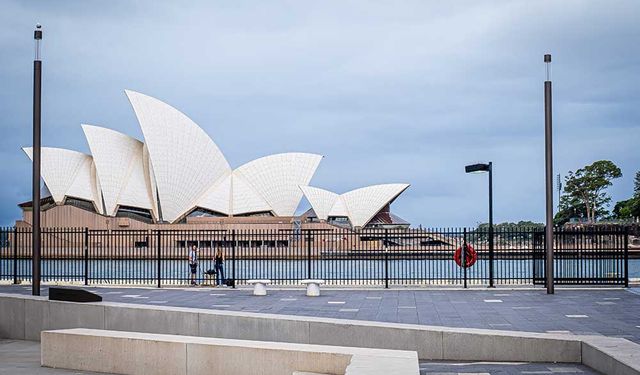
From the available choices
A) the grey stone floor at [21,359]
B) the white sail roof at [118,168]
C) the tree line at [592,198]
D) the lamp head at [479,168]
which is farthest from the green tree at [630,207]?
the grey stone floor at [21,359]

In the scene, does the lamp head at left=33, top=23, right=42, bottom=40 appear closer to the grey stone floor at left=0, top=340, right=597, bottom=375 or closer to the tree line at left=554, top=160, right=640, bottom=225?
the grey stone floor at left=0, top=340, right=597, bottom=375

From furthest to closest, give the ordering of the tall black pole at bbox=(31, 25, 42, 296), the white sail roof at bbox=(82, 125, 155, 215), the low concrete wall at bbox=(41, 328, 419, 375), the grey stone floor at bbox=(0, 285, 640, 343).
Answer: the white sail roof at bbox=(82, 125, 155, 215), the tall black pole at bbox=(31, 25, 42, 296), the grey stone floor at bbox=(0, 285, 640, 343), the low concrete wall at bbox=(41, 328, 419, 375)

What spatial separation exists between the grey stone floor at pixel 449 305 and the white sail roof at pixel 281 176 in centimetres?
4841

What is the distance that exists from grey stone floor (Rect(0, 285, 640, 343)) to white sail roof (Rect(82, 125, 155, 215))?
43.8 m

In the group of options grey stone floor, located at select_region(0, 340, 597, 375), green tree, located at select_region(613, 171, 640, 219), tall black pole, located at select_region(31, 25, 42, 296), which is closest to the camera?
grey stone floor, located at select_region(0, 340, 597, 375)

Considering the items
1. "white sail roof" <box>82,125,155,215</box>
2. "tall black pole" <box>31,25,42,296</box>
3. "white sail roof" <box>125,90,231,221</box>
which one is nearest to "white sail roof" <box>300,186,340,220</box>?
"white sail roof" <box>125,90,231,221</box>

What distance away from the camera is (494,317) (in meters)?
14.3

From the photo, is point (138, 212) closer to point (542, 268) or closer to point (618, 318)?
point (542, 268)

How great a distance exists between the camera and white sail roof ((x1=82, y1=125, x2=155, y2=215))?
213 feet

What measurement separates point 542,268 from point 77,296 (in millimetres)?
14803

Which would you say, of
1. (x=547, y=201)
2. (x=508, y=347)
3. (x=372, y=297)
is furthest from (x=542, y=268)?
(x=508, y=347)

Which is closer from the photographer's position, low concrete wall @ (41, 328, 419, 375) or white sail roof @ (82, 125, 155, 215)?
A: low concrete wall @ (41, 328, 419, 375)

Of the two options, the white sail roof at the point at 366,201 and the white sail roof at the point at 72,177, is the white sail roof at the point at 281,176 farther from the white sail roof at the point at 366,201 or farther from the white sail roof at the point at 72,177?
the white sail roof at the point at 72,177

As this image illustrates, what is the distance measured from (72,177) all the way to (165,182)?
10.2m
